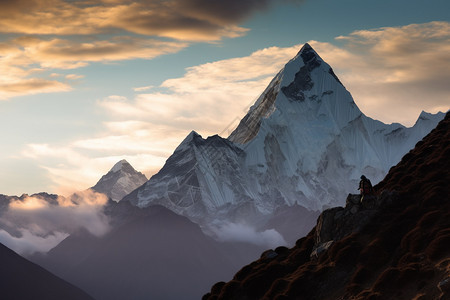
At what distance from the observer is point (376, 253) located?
7375 cm

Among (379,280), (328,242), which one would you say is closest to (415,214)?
(328,242)

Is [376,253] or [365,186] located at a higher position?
[365,186]

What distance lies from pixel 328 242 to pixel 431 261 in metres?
19.5

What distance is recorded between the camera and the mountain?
6425cm

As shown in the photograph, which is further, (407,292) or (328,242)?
(328,242)

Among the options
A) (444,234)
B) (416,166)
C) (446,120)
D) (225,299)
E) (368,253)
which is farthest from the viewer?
(446,120)

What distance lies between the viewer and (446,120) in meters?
121

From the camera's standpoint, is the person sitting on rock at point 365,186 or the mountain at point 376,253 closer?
the mountain at point 376,253

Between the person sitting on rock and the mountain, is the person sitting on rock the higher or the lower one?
the higher one

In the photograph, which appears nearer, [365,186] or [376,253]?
[376,253]

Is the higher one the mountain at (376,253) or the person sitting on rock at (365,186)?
the person sitting on rock at (365,186)

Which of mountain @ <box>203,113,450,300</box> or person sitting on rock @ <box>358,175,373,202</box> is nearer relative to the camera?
mountain @ <box>203,113,450,300</box>

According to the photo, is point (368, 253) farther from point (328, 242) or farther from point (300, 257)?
point (300, 257)

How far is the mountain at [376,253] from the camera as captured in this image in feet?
211
